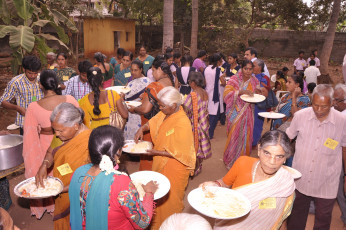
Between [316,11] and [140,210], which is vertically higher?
[316,11]

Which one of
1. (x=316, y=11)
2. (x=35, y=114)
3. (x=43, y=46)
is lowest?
(x=35, y=114)

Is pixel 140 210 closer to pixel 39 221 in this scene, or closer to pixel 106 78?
pixel 39 221

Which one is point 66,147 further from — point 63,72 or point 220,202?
point 63,72

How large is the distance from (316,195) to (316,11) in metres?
14.6

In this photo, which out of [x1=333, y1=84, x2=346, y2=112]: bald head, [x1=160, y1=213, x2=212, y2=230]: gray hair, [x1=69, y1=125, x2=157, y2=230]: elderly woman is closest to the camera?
[x1=160, y1=213, x2=212, y2=230]: gray hair

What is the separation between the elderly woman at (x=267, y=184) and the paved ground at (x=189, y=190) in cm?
170

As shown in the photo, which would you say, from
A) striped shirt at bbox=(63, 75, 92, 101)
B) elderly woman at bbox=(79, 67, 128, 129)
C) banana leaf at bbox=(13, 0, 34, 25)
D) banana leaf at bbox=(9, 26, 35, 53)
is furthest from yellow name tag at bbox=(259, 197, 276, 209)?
banana leaf at bbox=(13, 0, 34, 25)

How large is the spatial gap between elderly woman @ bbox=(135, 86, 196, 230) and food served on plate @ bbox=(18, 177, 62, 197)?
1.09 meters

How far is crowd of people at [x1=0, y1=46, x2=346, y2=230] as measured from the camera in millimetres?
1974

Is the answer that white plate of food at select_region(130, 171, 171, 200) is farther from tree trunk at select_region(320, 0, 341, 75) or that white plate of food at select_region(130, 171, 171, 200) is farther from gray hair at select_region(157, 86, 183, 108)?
tree trunk at select_region(320, 0, 341, 75)

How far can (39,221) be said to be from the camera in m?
3.92

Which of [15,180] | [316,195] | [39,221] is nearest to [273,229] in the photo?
[316,195]

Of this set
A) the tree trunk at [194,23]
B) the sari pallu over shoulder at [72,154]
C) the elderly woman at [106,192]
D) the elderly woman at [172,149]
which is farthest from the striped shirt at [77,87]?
the tree trunk at [194,23]

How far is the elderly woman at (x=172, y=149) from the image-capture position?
321 centimetres
